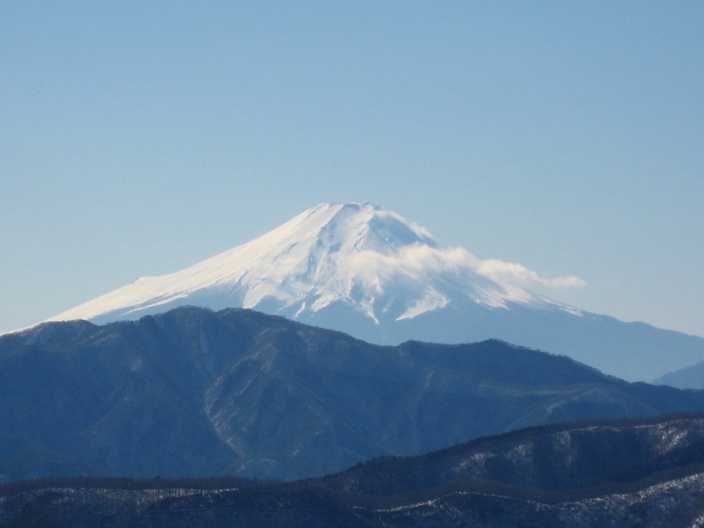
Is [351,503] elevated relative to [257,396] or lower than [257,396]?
lower

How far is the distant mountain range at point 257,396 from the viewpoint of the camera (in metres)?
146

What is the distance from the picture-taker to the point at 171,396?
509ft

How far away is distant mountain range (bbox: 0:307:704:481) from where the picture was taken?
477 ft

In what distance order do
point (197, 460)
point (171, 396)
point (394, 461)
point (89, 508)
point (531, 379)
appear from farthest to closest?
point (531, 379), point (171, 396), point (197, 460), point (394, 461), point (89, 508)

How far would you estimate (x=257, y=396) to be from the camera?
157 meters

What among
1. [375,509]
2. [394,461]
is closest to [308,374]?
[394,461]

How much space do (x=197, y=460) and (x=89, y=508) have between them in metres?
61.5

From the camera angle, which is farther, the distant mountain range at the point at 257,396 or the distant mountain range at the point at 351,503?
the distant mountain range at the point at 257,396

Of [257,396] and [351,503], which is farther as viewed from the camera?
[257,396]

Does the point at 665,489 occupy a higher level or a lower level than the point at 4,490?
lower

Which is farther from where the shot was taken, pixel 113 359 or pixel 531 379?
pixel 531 379

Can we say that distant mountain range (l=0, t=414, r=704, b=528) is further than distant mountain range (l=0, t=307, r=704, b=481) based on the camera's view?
No

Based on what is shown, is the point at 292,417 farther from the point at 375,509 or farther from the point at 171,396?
the point at 375,509

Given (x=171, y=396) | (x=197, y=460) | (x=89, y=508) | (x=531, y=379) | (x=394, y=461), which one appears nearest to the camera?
(x=89, y=508)
